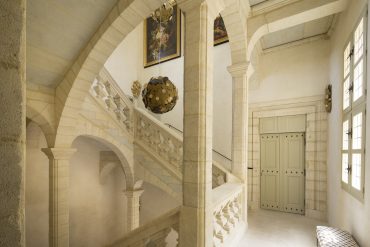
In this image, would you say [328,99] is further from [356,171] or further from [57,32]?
[57,32]

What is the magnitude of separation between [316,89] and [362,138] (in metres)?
3.17

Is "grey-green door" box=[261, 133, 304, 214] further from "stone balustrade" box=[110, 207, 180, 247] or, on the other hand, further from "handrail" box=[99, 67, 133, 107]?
"stone balustrade" box=[110, 207, 180, 247]

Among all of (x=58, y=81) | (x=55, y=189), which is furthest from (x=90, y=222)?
(x=58, y=81)

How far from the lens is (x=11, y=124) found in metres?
0.64

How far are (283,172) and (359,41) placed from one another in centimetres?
393

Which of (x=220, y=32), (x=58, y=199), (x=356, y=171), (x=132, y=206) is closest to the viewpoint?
(x=356, y=171)

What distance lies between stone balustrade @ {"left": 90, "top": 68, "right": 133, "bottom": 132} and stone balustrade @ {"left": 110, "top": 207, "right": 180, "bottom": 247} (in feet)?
11.2

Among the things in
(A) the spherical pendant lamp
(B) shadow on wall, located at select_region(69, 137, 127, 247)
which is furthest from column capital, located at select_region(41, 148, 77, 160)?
(B) shadow on wall, located at select_region(69, 137, 127, 247)

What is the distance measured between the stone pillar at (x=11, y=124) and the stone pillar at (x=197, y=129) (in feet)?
6.11

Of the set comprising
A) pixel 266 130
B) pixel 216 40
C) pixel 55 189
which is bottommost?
pixel 55 189

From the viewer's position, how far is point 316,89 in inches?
216

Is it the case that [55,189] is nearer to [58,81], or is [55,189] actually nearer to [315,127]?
[58,81]

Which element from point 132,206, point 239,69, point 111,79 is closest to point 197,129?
point 239,69

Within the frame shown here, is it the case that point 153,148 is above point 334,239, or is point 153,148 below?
above
